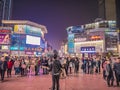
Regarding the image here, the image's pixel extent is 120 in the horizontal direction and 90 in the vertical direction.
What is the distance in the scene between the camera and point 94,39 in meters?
105

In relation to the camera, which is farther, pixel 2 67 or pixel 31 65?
pixel 31 65

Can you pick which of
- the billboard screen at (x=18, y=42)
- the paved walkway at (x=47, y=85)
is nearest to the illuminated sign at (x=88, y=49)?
the billboard screen at (x=18, y=42)

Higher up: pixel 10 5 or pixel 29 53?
pixel 10 5

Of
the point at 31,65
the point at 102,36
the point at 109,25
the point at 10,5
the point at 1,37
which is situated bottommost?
the point at 31,65

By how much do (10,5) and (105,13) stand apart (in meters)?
76.5

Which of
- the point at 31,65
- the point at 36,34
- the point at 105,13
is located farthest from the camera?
the point at 105,13

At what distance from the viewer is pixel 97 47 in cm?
10281

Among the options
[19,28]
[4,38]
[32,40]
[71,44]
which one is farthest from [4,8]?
[4,38]

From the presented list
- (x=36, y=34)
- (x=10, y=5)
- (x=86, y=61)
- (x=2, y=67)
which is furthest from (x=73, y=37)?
(x=2, y=67)

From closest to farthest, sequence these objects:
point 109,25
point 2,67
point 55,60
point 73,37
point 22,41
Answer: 1. point 55,60
2. point 2,67
3. point 22,41
4. point 109,25
5. point 73,37

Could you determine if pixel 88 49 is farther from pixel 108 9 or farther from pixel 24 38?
pixel 108 9

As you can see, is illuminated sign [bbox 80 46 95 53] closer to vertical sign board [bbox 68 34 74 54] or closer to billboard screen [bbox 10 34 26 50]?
vertical sign board [bbox 68 34 74 54]

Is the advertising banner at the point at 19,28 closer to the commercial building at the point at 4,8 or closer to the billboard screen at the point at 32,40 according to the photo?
the billboard screen at the point at 32,40

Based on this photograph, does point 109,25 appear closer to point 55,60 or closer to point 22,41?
point 22,41
